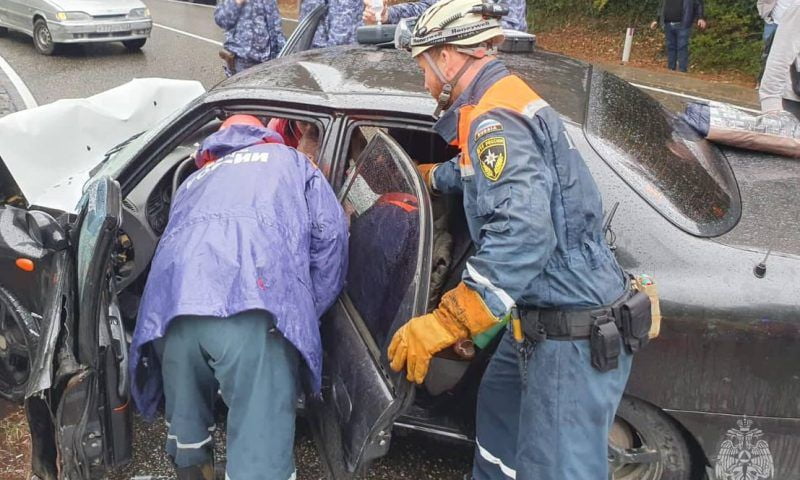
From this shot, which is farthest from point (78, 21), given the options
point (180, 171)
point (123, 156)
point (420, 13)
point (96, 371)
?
point (96, 371)

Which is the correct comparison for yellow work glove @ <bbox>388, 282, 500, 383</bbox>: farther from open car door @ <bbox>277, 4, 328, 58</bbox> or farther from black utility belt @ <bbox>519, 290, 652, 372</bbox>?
open car door @ <bbox>277, 4, 328, 58</bbox>

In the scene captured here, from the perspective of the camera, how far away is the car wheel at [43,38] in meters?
11.1

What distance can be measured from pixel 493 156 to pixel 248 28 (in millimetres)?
4254

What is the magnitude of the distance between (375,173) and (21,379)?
1.83 meters

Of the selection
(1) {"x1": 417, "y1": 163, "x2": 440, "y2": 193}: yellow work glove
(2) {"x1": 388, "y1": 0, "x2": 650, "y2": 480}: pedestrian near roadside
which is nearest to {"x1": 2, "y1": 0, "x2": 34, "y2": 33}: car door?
(1) {"x1": 417, "y1": 163, "x2": 440, "y2": 193}: yellow work glove

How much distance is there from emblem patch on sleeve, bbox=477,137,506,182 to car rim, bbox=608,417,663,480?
1.11m

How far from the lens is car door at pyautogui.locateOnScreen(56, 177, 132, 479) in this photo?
206cm

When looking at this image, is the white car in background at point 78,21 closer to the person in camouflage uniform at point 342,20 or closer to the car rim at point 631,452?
the person in camouflage uniform at point 342,20

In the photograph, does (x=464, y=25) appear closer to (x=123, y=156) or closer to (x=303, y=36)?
(x=123, y=156)

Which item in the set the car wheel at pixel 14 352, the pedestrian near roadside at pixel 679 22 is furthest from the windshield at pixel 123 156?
the pedestrian near roadside at pixel 679 22

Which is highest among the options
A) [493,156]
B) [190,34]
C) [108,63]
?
[493,156]

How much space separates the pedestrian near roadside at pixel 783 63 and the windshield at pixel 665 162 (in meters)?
1.69

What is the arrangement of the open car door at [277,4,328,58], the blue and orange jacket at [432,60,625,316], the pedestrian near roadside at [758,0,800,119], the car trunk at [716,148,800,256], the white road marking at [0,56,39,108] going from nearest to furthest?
the blue and orange jacket at [432,60,625,316] → the car trunk at [716,148,800,256] → the open car door at [277,4,328,58] → the pedestrian near roadside at [758,0,800,119] → the white road marking at [0,56,39,108]

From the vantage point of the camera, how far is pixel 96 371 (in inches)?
84.6
